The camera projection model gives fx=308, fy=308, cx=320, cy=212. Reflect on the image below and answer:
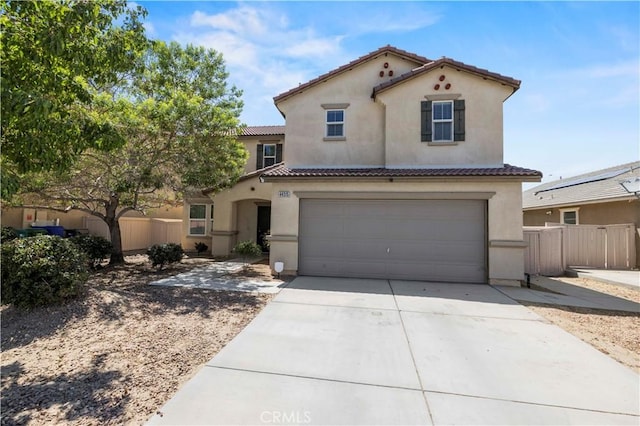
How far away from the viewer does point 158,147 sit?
33.1 ft

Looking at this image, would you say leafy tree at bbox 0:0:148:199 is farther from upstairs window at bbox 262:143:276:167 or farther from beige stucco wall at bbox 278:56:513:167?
upstairs window at bbox 262:143:276:167

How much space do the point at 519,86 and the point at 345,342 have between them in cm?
1013

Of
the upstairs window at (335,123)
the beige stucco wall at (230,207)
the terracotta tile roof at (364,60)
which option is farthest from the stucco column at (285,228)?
the beige stucco wall at (230,207)

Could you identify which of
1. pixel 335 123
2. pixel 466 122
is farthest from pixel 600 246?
pixel 335 123

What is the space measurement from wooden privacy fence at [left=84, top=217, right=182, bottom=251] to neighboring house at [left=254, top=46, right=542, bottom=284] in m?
11.1

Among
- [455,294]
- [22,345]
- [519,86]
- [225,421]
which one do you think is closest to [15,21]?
[22,345]

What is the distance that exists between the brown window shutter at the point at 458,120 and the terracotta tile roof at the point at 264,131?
958cm

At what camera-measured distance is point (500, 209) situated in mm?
9438

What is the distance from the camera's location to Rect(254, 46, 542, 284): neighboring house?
958 cm

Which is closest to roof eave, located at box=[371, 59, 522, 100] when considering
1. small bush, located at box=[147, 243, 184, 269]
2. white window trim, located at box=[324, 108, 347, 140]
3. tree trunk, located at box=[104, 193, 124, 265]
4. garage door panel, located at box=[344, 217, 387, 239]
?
white window trim, located at box=[324, 108, 347, 140]

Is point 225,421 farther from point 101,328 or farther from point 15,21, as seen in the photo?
point 15,21

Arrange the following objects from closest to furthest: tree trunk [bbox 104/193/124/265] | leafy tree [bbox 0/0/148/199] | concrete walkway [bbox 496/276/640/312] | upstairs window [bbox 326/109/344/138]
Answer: leafy tree [bbox 0/0/148/199], concrete walkway [bbox 496/276/640/312], upstairs window [bbox 326/109/344/138], tree trunk [bbox 104/193/124/265]

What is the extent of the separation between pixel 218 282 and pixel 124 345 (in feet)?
14.7

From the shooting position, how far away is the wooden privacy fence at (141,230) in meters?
17.2
